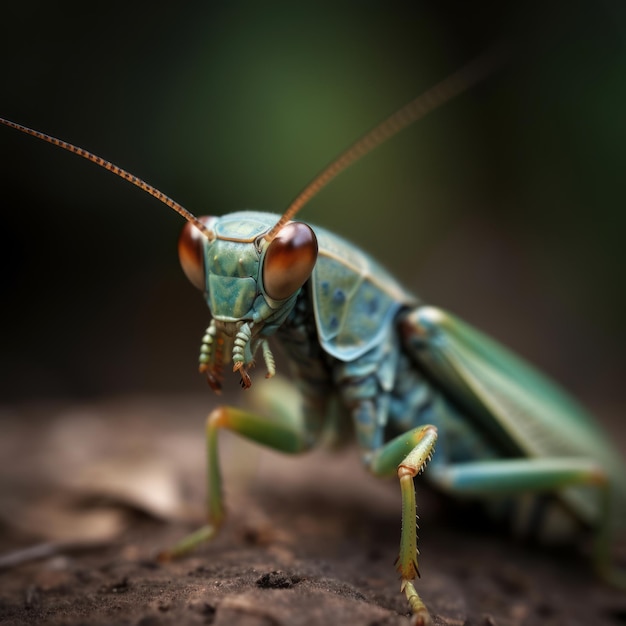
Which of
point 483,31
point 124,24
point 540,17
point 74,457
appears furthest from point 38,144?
point 540,17

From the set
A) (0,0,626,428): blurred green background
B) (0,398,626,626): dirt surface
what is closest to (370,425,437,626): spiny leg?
(0,398,626,626): dirt surface

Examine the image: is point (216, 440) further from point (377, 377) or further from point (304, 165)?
point (304, 165)

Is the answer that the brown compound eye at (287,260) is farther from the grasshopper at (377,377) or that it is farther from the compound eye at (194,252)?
the compound eye at (194,252)

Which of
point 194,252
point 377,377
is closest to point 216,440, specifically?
point 377,377

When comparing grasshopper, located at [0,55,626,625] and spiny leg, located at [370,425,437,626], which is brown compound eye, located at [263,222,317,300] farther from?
spiny leg, located at [370,425,437,626]

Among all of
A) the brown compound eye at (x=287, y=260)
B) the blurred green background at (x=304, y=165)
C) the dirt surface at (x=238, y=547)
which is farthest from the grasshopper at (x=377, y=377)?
the blurred green background at (x=304, y=165)

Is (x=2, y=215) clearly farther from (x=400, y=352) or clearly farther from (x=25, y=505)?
(x=400, y=352)
